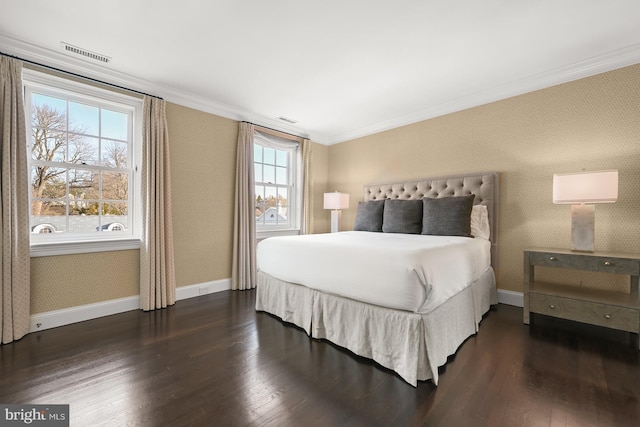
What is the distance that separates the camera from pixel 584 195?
2.36 m

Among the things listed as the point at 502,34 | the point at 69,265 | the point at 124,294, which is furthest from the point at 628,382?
the point at 69,265

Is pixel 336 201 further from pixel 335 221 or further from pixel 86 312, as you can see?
pixel 86 312

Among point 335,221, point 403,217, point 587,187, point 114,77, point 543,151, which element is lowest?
point 335,221

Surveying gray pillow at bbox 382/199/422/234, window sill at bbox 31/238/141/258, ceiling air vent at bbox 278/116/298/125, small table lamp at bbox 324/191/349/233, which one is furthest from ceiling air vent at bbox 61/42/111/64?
gray pillow at bbox 382/199/422/234

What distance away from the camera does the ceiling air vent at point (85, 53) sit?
2.43m

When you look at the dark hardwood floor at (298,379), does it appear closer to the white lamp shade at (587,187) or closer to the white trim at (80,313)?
the white trim at (80,313)

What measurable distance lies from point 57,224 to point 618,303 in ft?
16.8

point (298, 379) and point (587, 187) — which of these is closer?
point (298, 379)

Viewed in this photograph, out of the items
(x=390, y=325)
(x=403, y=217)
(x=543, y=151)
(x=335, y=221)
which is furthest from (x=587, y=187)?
(x=335, y=221)

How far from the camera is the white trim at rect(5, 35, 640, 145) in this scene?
2.46 m

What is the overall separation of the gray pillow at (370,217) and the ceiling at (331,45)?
1429mm

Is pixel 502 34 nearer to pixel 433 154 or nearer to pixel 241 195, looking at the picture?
pixel 433 154

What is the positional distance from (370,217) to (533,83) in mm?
2383

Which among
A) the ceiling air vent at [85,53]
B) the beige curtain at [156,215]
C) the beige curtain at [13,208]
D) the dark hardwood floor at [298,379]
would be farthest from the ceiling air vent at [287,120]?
the dark hardwood floor at [298,379]
